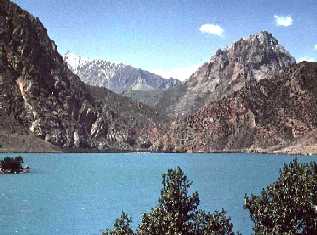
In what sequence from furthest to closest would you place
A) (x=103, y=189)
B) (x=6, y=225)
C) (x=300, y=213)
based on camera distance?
(x=103, y=189) → (x=6, y=225) → (x=300, y=213)

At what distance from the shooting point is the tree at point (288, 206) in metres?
44.7

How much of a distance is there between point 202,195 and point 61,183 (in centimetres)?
6030

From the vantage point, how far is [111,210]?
11975cm

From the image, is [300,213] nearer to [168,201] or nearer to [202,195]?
[168,201]

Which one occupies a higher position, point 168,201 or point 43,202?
point 168,201

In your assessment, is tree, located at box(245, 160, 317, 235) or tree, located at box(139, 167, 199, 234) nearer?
tree, located at box(139, 167, 199, 234)

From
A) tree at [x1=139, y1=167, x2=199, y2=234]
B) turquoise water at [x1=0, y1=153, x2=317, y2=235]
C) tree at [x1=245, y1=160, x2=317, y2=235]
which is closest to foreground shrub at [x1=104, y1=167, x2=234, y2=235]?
tree at [x1=139, y1=167, x2=199, y2=234]

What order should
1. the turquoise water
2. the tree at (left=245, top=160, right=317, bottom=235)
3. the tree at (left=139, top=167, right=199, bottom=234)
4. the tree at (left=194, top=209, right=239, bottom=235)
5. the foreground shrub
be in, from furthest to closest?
the turquoise water < the tree at (left=245, top=160, right=317, bottom=235) < the tree at (left=194, top=209, right=239, bottom=235) < the tree at (left=139, top=167, right=199, bottom=234) < the foreground shrub

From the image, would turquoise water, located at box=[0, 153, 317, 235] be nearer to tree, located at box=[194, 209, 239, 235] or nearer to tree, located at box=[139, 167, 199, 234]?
tree, located at box=[194, 209, 239, 235]

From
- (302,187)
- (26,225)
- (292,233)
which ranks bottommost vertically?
(26,225)

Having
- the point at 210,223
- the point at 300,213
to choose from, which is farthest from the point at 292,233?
the point at 210,223

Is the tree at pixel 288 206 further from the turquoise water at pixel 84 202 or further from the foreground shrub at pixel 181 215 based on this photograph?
the turquoise water at pixel 84 202

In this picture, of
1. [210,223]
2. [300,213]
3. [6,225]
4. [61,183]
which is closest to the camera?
[210,223]

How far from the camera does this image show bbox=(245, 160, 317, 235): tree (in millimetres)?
44688
